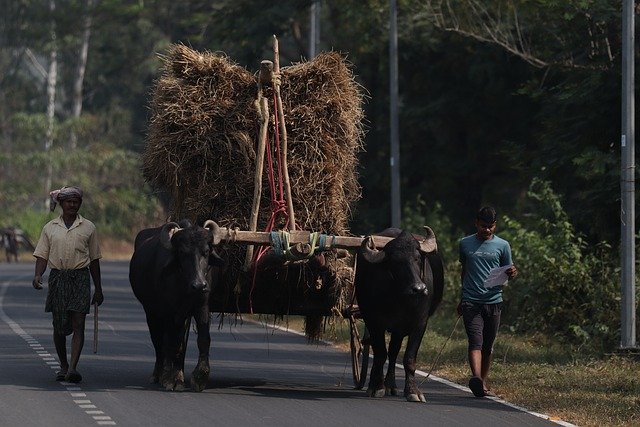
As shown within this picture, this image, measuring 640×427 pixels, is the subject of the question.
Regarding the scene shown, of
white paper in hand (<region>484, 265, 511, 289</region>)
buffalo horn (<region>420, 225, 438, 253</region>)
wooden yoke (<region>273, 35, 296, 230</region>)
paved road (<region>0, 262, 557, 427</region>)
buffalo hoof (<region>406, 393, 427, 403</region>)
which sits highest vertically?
wooden yoke (<region>273, 35, 296, 230</region>)

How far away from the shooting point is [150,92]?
1550 centimetres

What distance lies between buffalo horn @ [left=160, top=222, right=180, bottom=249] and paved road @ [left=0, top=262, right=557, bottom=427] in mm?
1369

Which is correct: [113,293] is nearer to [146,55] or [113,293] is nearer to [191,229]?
[191,229]

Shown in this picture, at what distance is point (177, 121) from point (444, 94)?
2165 centimetres

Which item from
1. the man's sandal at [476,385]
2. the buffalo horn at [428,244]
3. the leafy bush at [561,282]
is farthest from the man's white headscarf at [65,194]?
the leafy bush at [561,282]

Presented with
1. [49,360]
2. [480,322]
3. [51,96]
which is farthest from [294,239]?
[51,96]

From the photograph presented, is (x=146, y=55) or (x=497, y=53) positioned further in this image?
(x=146, y=55)

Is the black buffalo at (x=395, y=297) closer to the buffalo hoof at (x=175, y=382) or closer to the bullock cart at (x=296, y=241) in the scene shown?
the bullock cart at (x=296, y=241)

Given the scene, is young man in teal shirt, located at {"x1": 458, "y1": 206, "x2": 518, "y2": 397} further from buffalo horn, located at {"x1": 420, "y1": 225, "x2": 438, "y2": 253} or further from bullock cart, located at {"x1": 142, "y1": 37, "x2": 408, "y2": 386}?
bullock cart, located at {"x1": 142, "y1": 37, "x2": 408, "y2": 386}

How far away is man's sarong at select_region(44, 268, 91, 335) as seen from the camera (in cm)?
1459

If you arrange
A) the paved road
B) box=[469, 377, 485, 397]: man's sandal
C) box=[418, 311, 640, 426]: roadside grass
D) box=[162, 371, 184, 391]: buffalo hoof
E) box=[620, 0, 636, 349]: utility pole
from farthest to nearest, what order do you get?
box=[620, 0, 636, 349]: utility pole < box=[162, 371, 184, 391]: buffalo hoof < box=[469, 377, 485, 397]: man's sandal < box=[418, 311, 640, 426]: roadside grass < the paved road


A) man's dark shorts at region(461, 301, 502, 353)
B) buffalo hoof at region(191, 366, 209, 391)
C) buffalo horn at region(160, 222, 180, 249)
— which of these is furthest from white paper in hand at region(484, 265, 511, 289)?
buffalo horn at region(160, 222, 180, 249)

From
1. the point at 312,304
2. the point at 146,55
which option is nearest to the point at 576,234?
the point at 312,304

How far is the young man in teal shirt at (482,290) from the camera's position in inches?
569
